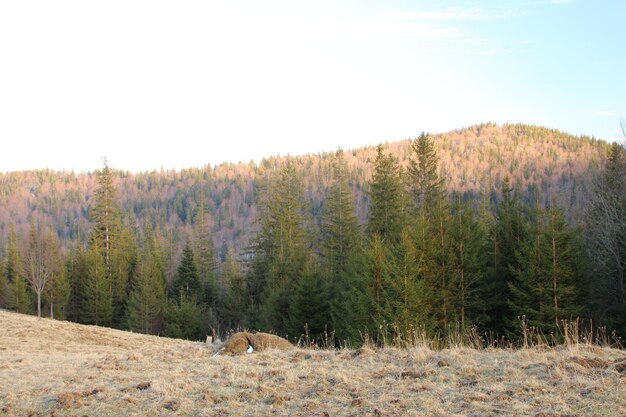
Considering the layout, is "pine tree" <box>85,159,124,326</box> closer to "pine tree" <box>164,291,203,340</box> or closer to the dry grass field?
"pine tree" <box>164,291,203,340</box>

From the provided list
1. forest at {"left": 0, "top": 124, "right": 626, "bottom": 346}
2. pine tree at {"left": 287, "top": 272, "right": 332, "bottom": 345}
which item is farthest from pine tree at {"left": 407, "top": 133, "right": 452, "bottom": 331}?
pine tree at {"left": 287, "top": 272, "right": 332, "bottom": 345}

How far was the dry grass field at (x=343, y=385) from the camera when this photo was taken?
6.25 meters

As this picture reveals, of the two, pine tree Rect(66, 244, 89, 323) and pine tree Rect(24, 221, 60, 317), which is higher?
pine tree Rect(24, 221, 60, 317)

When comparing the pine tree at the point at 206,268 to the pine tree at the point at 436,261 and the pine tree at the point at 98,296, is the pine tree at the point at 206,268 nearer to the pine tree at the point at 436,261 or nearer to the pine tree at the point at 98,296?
the pine tree at the point at 98,296

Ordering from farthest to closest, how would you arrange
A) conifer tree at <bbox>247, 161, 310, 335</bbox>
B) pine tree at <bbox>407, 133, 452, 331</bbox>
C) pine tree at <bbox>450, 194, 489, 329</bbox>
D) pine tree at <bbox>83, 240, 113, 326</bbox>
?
pine tree at <bbox>83, 240, 113, 326</bbox>
conifer tree at <bbox>247, 161, 310, 335</bbox>
pine tree at <bbox>450, 194, 489, 329</bbox>
pine tree at <bbox>407, 133, 452, 331</bbox>

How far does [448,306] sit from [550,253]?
222 inches

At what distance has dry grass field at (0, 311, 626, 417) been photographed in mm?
6246

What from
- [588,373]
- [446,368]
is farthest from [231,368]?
[588,373]

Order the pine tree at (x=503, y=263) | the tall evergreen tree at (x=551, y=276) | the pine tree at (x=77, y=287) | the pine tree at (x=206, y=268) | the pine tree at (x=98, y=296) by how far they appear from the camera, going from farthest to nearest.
Result: the pine tree at (x=206, y=268) < the pine tree at (x=77, y=287) < the pine tree at (x=98, y=296) < the pine tree at (x=503, y=263) < the tall evergreen tree at (x=551, y=276)

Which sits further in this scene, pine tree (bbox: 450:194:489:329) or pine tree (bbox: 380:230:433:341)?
pine tree (bbox: 450:194:489:329)

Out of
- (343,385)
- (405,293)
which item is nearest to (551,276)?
(405,293)

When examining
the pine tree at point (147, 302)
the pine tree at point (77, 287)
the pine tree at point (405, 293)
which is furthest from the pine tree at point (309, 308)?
the pine tree at point (77, 287)

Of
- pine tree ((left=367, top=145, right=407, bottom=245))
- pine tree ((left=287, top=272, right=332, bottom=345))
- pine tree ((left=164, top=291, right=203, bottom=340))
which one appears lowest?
pine tree ((left=164, top=291, right=203, bottom=340))

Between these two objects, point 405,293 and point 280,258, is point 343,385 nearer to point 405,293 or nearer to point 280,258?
point 405,293
